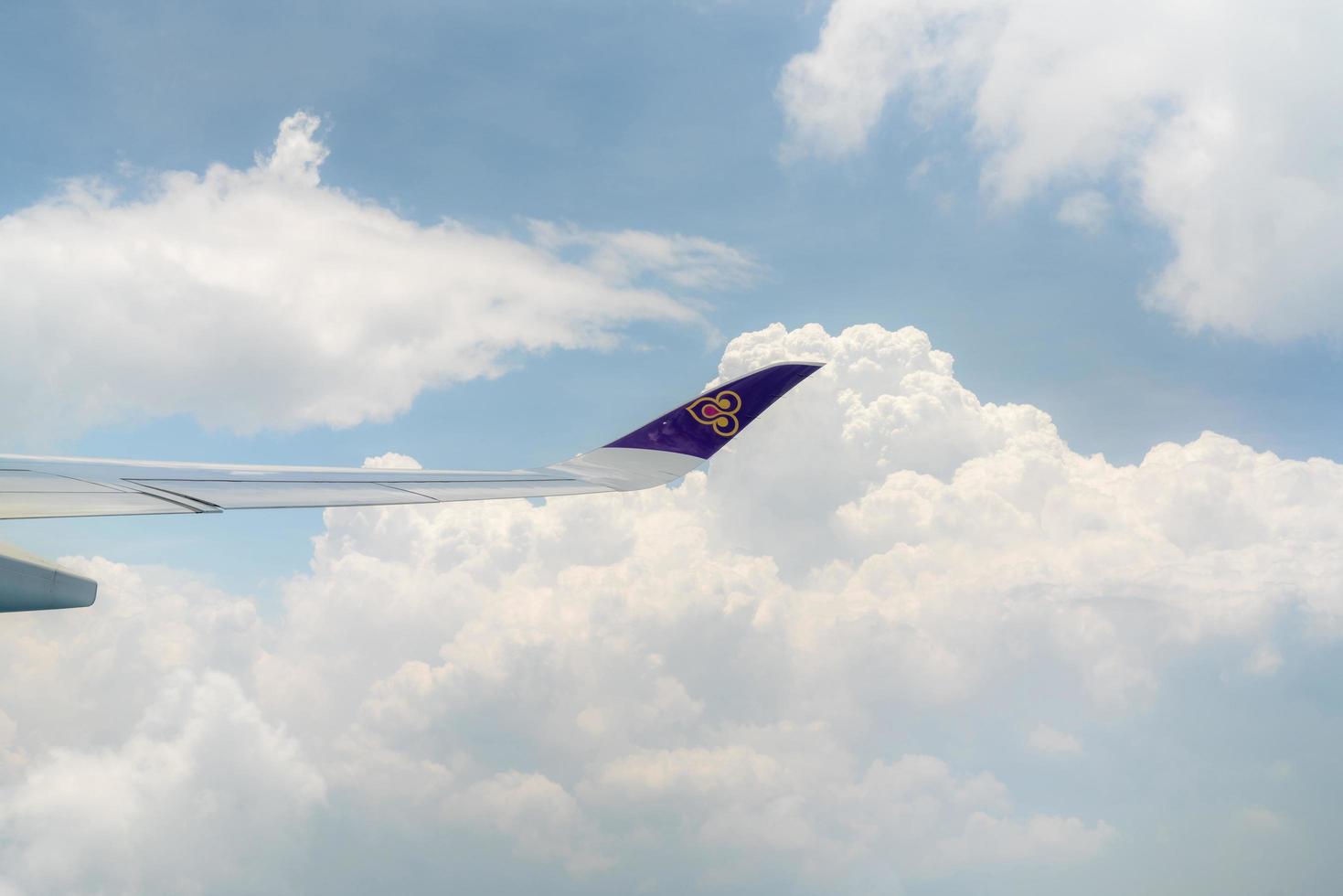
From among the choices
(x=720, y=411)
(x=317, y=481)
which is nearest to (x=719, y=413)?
(x=720, y=411)

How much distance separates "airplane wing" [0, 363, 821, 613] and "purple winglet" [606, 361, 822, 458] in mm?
23

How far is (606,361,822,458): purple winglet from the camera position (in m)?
21.7

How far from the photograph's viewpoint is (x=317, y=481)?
18438mm

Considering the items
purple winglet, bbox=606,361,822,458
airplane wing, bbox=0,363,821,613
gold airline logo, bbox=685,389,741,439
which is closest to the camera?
airplane wing, bbox=0,363,821,613

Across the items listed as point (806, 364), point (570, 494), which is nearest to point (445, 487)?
point (570, 494)

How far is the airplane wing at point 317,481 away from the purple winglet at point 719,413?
0.02 meters

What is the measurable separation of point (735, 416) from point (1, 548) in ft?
50.6

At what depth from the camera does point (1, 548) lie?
1002cm

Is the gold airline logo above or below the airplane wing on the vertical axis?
above

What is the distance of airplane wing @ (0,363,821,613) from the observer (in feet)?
33.6

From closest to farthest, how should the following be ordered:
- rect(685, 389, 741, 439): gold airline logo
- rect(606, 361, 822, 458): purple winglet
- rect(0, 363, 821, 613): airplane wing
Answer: rect(0, 363, 821, 613): airplane wing
rect(606, 361, 822, 458): purple winglet
rect(685, 389, 741, 439): gold airline logo

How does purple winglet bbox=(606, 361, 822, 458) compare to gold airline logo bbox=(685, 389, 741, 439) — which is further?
gold airline logo bbox=(685, 389, 741, 439)

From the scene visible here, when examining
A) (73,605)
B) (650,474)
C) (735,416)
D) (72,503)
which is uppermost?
(735,416)

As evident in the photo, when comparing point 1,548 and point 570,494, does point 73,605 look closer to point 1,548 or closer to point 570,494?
point 1,548
